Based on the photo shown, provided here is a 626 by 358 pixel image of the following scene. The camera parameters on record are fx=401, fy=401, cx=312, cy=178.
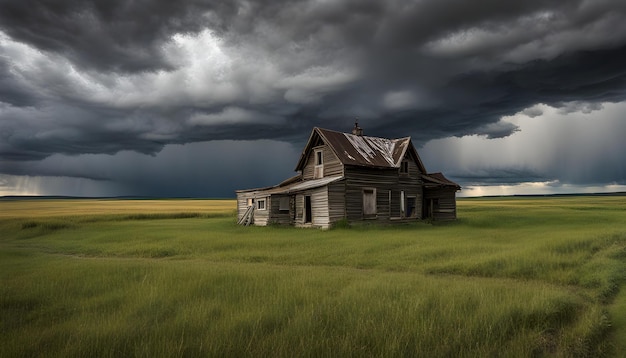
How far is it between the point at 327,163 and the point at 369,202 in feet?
18.5

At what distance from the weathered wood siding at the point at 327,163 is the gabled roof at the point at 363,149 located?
73cm

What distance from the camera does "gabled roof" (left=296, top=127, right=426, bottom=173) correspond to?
3834 cm

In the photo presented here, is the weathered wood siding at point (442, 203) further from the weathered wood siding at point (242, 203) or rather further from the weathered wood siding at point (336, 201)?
the weathered wood siding at point (242, 203)

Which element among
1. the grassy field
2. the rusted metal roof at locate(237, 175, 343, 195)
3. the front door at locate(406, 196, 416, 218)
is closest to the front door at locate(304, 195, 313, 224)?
the rusted metal roof at locate(237, 175, 343, 195)

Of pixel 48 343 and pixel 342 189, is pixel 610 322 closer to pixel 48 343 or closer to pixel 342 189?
pixel 48 343

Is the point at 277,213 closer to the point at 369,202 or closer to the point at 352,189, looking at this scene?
the point at 352,189

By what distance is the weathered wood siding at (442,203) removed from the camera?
45031mm

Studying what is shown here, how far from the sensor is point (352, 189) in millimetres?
37125

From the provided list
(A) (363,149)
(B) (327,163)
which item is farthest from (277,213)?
(A) (363,149)

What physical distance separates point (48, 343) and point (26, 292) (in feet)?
16.9

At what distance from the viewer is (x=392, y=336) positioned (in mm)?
7523

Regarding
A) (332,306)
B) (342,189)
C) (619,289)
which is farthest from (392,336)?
(342,189)

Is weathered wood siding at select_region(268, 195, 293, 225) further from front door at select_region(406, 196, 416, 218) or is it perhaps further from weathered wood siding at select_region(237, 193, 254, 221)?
front door at select_region(406, 196, 416, 218)

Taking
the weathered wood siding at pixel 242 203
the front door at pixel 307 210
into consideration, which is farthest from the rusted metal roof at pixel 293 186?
the front door at pixel 307 210
